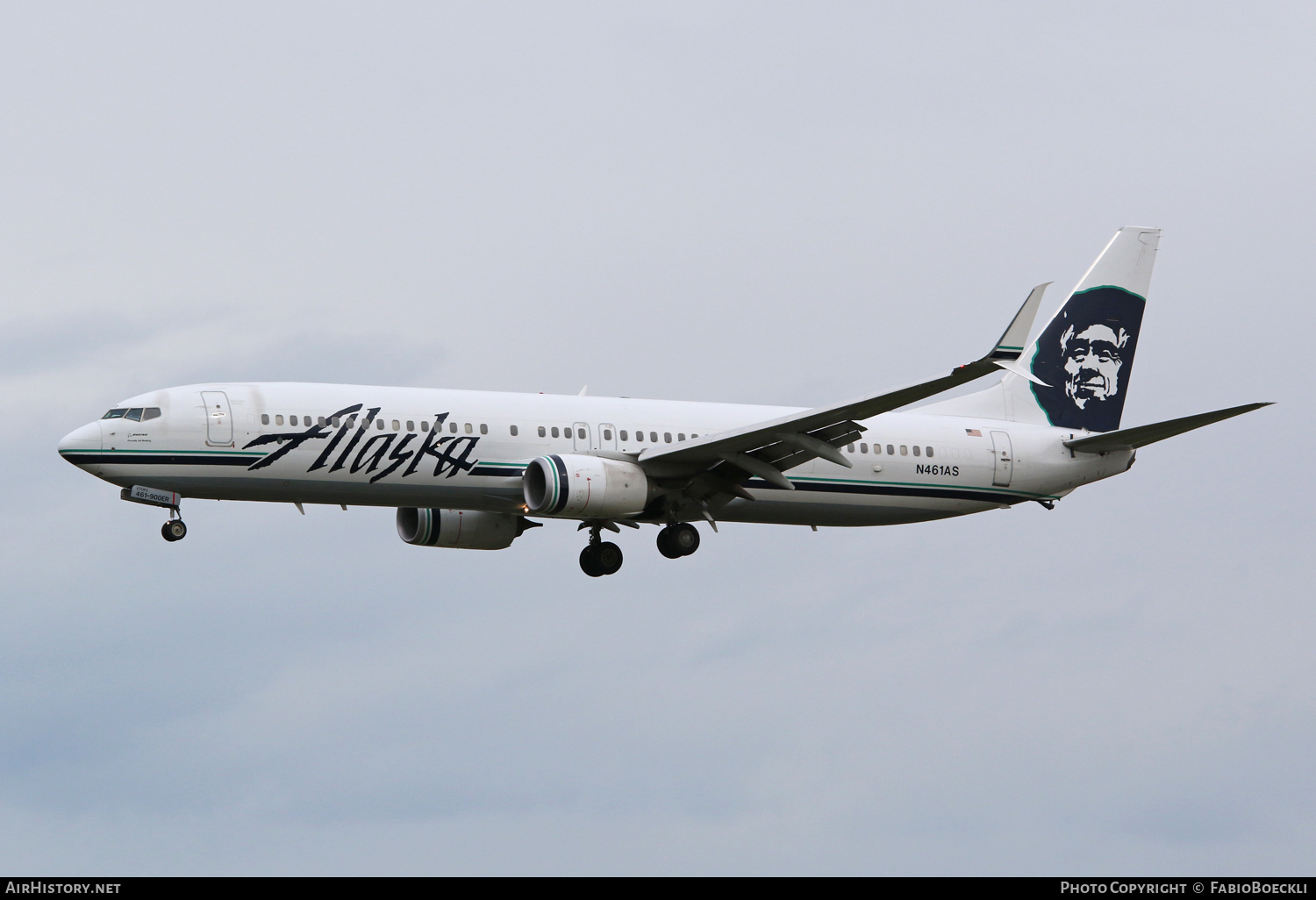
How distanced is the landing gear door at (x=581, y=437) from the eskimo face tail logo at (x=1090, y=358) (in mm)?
14057

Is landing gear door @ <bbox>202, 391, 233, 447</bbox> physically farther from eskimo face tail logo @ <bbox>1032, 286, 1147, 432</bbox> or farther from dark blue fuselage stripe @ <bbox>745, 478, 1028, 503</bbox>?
eskimo face tail logo @ <bbox>1032, 286, 1147, 432</bbox>

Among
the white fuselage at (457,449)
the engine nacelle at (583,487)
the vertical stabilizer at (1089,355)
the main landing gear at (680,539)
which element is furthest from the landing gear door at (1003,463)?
the engine nacelle at (583,487)

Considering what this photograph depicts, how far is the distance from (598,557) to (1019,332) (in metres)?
14.1

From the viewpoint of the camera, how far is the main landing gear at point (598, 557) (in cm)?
4244

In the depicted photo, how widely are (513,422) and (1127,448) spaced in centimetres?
1728

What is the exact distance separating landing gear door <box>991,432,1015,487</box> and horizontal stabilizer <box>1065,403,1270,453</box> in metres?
1.72

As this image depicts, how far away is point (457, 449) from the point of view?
125 feet

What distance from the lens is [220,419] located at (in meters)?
36.8

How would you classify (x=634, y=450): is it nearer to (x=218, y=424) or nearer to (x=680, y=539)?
(x=680, y=539)

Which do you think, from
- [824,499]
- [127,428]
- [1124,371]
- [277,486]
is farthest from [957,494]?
[127,428]

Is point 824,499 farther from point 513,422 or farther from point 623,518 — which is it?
point 513,422

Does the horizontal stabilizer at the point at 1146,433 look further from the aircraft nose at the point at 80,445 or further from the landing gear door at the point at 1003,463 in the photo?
the aircraft nose at the point at 80,445

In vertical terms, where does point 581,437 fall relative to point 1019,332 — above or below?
below

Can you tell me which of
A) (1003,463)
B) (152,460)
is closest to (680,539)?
(1003,463)
